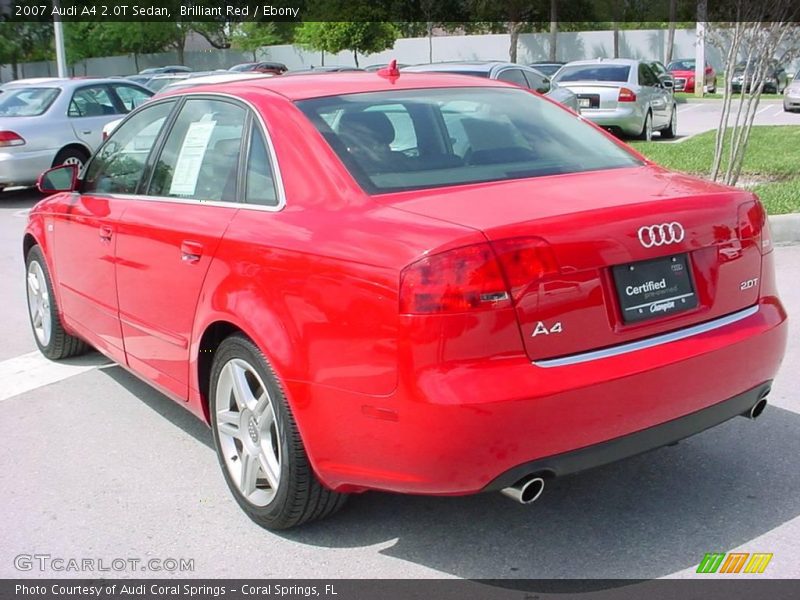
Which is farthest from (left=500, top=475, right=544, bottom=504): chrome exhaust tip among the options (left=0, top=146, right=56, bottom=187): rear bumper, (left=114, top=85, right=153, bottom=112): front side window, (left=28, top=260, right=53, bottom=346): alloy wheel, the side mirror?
(left=114, top=85, right=153, bottom=112): front side window

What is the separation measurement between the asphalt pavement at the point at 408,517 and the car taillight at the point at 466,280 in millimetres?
1045

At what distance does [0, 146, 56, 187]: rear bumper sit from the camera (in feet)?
43.5

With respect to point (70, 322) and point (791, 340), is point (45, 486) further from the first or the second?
point (791, 340)

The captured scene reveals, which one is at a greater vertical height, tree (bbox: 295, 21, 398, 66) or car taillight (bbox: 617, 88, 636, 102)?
tree (bbox: 295, 21, 398, 66)

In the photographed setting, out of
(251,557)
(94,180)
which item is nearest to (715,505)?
(251,557)

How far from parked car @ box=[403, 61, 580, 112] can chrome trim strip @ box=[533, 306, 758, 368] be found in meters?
11.8

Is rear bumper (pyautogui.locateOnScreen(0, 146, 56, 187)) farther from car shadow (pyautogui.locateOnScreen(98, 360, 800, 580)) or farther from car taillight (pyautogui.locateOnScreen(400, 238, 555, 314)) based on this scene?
car taillight (pyautogui.locateOnScreen(400, 238, 555, 314))

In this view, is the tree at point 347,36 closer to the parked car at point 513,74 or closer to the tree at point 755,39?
the parked car at point 513,74

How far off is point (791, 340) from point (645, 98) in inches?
504

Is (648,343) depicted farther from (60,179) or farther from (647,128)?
(647,128)

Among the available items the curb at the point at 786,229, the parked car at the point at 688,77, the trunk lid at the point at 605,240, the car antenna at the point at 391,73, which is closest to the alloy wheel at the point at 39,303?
the car antenna at the point at 391,73

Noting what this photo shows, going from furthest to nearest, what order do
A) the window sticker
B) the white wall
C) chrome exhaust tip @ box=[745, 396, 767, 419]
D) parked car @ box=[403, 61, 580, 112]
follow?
the white wall, parked car @ box=[403, 61, 580, 112], the window sticker, chrome exhaust tip @ box=[745, 396, 767, 419]

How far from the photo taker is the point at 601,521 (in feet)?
12.4

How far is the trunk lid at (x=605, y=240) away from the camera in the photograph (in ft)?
10.2
